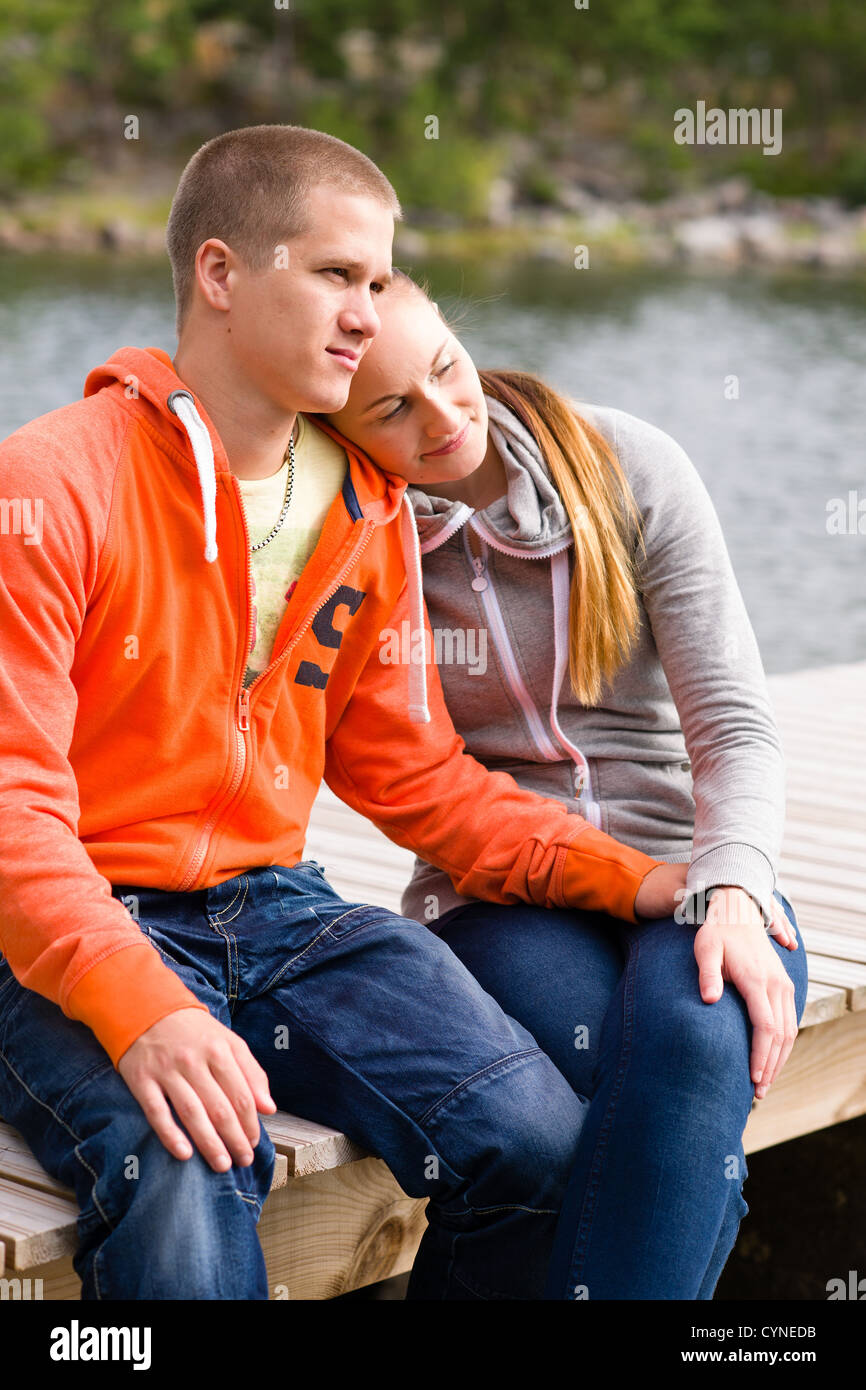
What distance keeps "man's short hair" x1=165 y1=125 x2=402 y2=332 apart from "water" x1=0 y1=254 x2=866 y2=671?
5.77m

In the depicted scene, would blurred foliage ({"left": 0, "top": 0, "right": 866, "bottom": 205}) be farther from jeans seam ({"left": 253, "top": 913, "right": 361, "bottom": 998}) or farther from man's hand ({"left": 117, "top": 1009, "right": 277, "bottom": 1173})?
man's hand ({"left": 117, "top": 1009, "right": 277, "bottom": 1173})

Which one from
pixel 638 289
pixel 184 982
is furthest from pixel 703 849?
pixel 638 289

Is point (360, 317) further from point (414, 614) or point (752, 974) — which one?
point (752, 974)

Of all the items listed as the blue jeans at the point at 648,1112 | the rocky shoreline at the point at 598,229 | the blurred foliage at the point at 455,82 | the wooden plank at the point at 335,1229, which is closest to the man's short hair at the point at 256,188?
the blue jeans at the point at 648,1112

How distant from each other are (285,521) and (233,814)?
1.04ft

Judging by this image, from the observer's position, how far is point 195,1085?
1368 mm

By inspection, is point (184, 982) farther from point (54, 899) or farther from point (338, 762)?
point (338, 762)

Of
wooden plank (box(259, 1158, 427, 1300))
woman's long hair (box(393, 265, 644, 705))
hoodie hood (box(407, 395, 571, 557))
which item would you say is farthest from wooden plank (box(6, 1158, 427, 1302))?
hoodie hood (box(407, 395, 571, 557))

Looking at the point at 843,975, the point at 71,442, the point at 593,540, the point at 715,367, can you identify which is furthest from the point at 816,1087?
the point at 715,367

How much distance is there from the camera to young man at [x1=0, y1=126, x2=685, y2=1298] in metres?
1.41

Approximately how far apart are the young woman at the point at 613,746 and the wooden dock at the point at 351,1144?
27 cm

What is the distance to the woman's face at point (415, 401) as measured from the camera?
5.79 feet

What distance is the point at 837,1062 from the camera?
2.18 meters

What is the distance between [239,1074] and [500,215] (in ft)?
109
